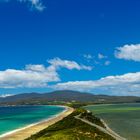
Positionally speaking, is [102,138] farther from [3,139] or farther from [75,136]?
[3,139]

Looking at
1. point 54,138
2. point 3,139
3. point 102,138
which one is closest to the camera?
point 54,138

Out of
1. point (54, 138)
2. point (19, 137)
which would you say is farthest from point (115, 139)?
point (19, 137)

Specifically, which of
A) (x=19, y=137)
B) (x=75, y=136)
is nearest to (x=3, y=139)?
(x=19, y=137)

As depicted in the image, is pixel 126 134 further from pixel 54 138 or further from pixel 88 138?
pixel 54 138

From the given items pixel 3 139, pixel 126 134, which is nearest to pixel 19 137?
pixel 3 139

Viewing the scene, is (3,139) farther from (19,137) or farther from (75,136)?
(75,136)

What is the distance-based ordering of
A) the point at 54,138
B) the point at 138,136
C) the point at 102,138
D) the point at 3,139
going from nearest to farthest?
the point at 54,138
the point at 102,138
the point at 138,136
the point at 3,139

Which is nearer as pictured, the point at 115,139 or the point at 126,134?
the point at 115,139

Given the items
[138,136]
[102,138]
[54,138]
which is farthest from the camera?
[138,136]

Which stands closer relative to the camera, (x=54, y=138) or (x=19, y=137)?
(x=54, y=138)
